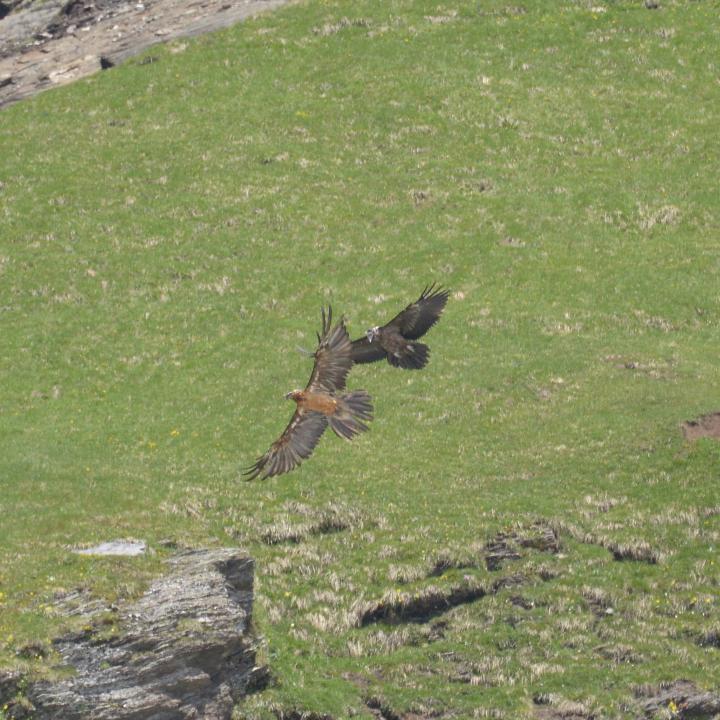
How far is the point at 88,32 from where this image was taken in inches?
2940

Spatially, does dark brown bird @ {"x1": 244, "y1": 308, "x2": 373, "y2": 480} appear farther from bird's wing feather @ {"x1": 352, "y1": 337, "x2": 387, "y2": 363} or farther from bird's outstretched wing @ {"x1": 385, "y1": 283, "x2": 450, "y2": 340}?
bird's outstretched wing @ {"x1": 385, "y1": 283, "x2": 450, "y2": 340}

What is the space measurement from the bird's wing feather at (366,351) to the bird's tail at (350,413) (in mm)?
2748

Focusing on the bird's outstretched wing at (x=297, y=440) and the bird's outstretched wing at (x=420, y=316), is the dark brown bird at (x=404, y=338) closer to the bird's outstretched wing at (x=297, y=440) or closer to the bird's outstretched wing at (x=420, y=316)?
the bird's outstretched wing at (x=420, y=316)

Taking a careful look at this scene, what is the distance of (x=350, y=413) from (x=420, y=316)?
17.8ft

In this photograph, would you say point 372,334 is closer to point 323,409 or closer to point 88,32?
point 323,409

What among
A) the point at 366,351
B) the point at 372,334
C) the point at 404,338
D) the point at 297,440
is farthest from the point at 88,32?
the point at 297,440

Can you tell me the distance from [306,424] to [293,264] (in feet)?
95.2

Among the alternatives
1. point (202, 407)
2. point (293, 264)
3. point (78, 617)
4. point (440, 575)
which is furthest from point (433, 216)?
point (78, 617)

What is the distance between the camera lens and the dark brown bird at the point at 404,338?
2628 centimetres

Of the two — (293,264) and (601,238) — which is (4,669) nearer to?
(293,264)

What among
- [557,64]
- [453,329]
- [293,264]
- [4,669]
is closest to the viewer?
[4,669]

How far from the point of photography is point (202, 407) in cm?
4225

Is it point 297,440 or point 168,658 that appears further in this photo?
point 168,658

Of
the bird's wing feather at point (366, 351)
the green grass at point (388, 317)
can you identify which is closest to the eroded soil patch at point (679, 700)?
the green grass at point (388, 317)
